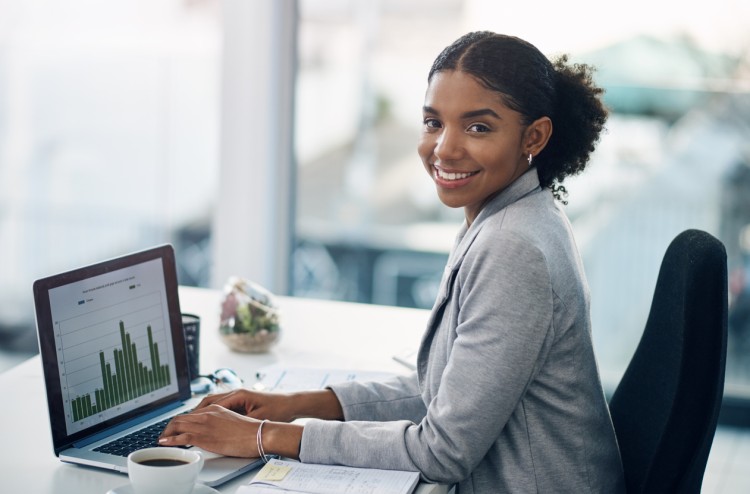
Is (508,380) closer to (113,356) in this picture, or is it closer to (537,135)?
(537,135)

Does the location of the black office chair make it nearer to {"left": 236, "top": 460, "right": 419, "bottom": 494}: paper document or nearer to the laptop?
{"left": 236, "top": 460, "right": 419, "bottom": 494}: paper document

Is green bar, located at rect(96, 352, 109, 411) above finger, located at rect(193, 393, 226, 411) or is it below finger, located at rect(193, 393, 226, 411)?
above

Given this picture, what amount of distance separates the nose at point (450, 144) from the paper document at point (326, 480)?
1.55 ft

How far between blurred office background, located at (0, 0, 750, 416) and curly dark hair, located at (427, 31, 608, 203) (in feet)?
4.82

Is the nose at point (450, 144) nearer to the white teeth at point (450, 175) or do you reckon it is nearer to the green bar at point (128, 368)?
the white teeth at point (450, 175)

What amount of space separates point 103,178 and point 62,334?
2601 millimetres

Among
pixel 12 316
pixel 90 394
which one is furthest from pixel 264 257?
pixel 90 394

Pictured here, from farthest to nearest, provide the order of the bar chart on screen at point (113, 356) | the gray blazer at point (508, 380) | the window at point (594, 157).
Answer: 1. the window at point (594, 157)
2. the bar chart on screen at point (113, 356)
3. the gray blazer at point (508, 380)

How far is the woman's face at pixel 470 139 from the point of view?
4.58 ft

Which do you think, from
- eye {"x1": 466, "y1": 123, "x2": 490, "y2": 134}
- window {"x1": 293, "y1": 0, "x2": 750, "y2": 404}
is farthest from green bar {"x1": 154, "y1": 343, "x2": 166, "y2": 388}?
window {"x1": 293, "y1": 0, "x2": 750, "y2": 404}

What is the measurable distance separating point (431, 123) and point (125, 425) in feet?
2.19

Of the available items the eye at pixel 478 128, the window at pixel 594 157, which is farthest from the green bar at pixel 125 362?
the window at pixel 594 157

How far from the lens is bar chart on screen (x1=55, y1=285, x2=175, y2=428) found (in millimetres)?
1377

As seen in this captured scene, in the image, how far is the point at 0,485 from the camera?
1.29m
